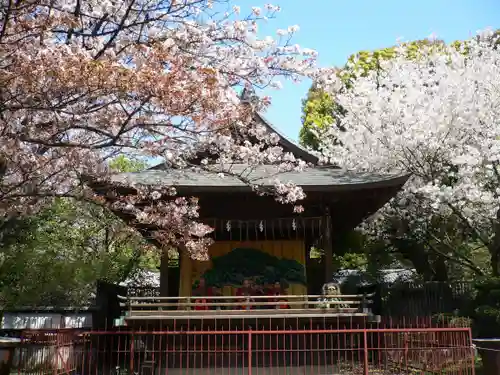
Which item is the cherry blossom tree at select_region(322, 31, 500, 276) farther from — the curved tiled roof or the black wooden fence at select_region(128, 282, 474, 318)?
the curved tiled roof

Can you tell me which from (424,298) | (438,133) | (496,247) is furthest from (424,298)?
(438,133)

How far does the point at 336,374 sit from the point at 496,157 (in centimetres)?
805

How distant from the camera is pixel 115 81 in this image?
658 cm

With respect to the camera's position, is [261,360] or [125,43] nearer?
[125,43]

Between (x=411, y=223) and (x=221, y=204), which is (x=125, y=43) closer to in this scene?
(x=221, y=204)

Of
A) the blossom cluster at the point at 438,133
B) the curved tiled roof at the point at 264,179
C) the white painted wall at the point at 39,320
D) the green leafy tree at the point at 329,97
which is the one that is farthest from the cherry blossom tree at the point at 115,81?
the green leafy tree at the point at 329,97

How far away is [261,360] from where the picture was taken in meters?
11.4

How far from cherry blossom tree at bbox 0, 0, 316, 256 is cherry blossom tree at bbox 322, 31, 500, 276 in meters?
8.28

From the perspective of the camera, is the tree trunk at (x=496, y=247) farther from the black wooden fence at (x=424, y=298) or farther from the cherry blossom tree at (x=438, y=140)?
the black wooden fence at (x=424, y=298)

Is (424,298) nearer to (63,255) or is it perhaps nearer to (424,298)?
(424,298)

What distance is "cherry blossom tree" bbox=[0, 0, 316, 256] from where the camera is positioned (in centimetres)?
663

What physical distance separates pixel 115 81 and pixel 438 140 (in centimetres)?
1213

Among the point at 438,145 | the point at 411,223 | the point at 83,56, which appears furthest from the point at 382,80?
the point at 83,56

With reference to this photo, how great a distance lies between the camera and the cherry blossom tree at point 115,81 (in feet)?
21.7
